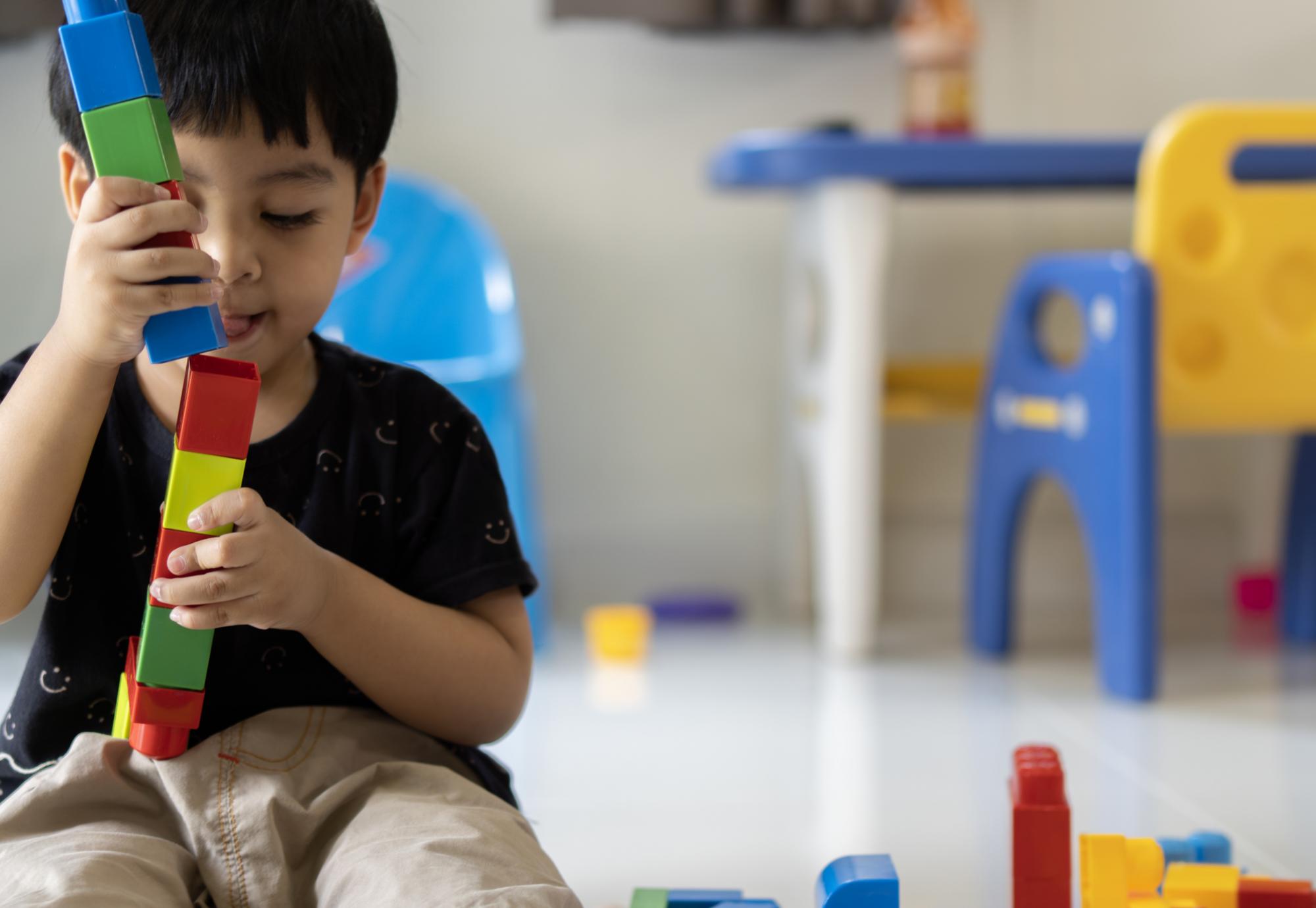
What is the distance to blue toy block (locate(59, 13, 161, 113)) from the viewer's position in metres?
0.52

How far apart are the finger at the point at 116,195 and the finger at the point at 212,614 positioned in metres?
0.15

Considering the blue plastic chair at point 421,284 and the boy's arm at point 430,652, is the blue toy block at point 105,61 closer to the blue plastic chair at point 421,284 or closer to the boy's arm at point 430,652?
the boy's arm at point 430,652

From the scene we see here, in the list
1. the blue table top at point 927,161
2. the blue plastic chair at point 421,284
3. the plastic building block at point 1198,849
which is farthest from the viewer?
the blue plastic chair at point 421,284

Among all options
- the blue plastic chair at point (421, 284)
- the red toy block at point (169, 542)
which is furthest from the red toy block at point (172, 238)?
the blue plastic chair at point (421, 284)

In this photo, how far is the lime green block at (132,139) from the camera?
0.53m

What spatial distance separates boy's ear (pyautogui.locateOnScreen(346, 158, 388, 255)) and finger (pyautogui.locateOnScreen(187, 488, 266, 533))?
0.19 metres

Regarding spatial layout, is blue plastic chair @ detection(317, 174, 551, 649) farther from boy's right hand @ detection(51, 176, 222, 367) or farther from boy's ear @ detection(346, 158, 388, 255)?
boy's right hand @ detection(51, 176, 222, 367)

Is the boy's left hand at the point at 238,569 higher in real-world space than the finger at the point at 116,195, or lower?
lower

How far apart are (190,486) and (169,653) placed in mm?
74

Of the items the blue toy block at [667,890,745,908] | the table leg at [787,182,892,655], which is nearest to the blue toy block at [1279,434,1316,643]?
the table leg at [787,182,892,655]

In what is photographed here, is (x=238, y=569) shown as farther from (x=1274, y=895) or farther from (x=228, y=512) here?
(x=1274, y=895)

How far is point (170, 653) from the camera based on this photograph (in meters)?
0.59

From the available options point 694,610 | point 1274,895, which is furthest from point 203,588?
point 694,610

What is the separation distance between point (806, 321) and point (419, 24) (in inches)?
24.6
